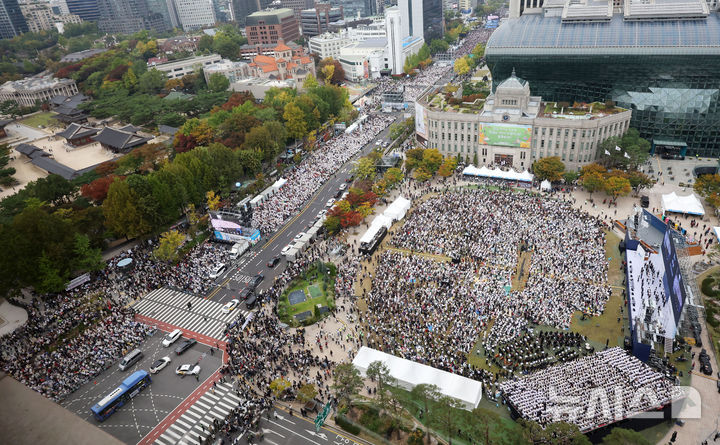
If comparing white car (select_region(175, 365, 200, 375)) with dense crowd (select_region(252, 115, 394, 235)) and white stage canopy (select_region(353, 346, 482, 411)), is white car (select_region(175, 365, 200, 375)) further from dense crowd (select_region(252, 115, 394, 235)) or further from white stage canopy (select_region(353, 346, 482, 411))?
dense crowd (select_region(252, 115, 394, 235))

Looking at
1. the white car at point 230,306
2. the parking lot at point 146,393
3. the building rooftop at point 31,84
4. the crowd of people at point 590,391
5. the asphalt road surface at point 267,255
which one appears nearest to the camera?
the crowd of people at point 590,391

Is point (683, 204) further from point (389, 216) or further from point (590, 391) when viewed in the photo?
Result: point (389, 216)

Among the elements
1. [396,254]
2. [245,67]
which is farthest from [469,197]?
[245,67]

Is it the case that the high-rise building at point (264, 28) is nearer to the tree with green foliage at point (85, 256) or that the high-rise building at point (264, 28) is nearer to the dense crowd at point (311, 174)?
the dense crowd at point (311, 174)

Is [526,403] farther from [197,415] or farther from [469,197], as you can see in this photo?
[469,197]

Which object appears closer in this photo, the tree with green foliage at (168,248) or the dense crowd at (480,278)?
the dense crowd at (480,278)

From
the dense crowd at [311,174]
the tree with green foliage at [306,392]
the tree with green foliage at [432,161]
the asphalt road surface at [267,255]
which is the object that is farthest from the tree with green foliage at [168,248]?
the tree with green foliage at [432,161]
